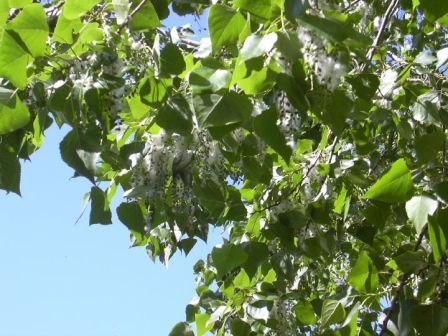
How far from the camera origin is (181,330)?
6.78ft

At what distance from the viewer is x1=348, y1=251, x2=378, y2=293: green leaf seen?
1615 mm

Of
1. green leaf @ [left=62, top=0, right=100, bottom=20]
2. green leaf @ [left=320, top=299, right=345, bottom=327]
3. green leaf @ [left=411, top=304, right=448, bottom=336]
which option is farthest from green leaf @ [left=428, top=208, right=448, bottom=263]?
green leaf @ [left=62, top=0, right=100, bottom=20]

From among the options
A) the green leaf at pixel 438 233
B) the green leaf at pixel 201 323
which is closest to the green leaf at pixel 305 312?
the green leaf at pixel 201 323

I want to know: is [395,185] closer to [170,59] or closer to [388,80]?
[388,80]

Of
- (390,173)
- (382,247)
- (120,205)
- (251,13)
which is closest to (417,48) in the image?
(382,247)

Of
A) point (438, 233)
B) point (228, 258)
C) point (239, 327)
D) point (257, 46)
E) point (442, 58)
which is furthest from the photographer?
point (239, 327)

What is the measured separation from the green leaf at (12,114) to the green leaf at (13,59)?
45 millimetres

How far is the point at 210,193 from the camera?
1.55 metres

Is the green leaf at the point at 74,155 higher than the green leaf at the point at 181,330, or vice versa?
the green leaf at the point at 74,155

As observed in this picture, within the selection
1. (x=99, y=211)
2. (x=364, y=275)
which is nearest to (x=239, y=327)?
(x=364, y=275)

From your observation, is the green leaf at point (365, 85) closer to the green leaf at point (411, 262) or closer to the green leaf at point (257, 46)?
the green leaf at point (411, 262)

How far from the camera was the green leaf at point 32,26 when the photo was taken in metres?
1.12

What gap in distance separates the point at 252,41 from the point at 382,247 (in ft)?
4.55

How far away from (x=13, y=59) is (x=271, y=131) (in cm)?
47
